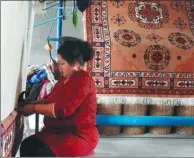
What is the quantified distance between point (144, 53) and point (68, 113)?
834 millimetres

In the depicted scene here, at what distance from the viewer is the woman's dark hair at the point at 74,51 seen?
1018 millimetres

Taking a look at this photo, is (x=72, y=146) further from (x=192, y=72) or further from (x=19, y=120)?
(x=192, y=72)

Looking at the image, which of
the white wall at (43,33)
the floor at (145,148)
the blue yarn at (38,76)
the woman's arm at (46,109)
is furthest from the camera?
the blue yarn at (38,76)

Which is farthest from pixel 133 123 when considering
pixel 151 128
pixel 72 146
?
pixel 72 146

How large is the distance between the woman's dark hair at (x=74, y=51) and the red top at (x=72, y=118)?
5 cm

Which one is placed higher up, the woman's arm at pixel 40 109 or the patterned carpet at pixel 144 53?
the patterned carpet at pixel 144 53

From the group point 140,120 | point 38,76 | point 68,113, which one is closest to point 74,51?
point 68,113

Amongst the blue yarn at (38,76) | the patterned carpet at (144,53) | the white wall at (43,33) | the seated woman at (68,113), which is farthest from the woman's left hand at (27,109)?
the patterned carpet at (144,53)

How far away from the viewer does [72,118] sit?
1.00 m

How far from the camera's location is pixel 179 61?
64.3 inches

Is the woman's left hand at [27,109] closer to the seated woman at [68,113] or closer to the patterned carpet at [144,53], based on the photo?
Answer: the seated woman at [68,113]

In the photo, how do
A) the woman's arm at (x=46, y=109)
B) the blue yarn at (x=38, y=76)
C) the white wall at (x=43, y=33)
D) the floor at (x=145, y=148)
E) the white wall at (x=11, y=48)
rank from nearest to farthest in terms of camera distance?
the white wall at (x=11, y=48), the woman's arm at (x=46, y=109), the floor at (x=145, y=148), the white wall at (x=43, y=33), the blue yarn at (x=38, y=76)

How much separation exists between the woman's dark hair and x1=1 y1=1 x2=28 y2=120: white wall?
0.13 meters

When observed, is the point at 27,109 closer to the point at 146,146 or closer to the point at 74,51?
the point at 74,51
